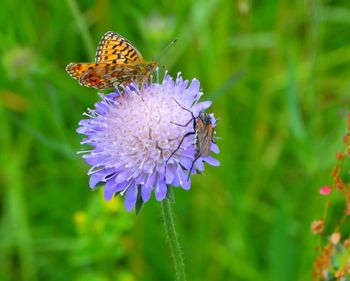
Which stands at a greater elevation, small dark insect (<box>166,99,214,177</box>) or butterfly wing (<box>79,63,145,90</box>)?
butterfly wing (<box>79,63,145,90</box>)

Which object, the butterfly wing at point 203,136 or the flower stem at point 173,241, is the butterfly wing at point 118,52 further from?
the flower stem at point 173,241

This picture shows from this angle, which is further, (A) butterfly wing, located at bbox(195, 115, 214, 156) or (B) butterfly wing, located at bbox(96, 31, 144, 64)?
(B) butterfly wing, located at bbox(96, 31, 144, 64)

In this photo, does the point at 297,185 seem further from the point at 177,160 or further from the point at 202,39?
the point at 177,160

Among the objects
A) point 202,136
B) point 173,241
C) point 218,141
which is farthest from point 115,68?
point 218,141

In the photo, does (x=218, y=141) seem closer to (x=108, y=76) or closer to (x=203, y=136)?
(x=108, y=76)

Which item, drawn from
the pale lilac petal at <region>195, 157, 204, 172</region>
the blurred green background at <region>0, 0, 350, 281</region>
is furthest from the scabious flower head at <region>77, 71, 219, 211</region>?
the blurred green background at <region>0, 0, 350, 281</region>

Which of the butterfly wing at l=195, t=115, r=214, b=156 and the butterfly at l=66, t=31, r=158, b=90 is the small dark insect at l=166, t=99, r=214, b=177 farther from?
the butterfly at l=66, t=31, r=158, b=90

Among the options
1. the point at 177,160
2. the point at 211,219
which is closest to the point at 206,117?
the point at 177,160
